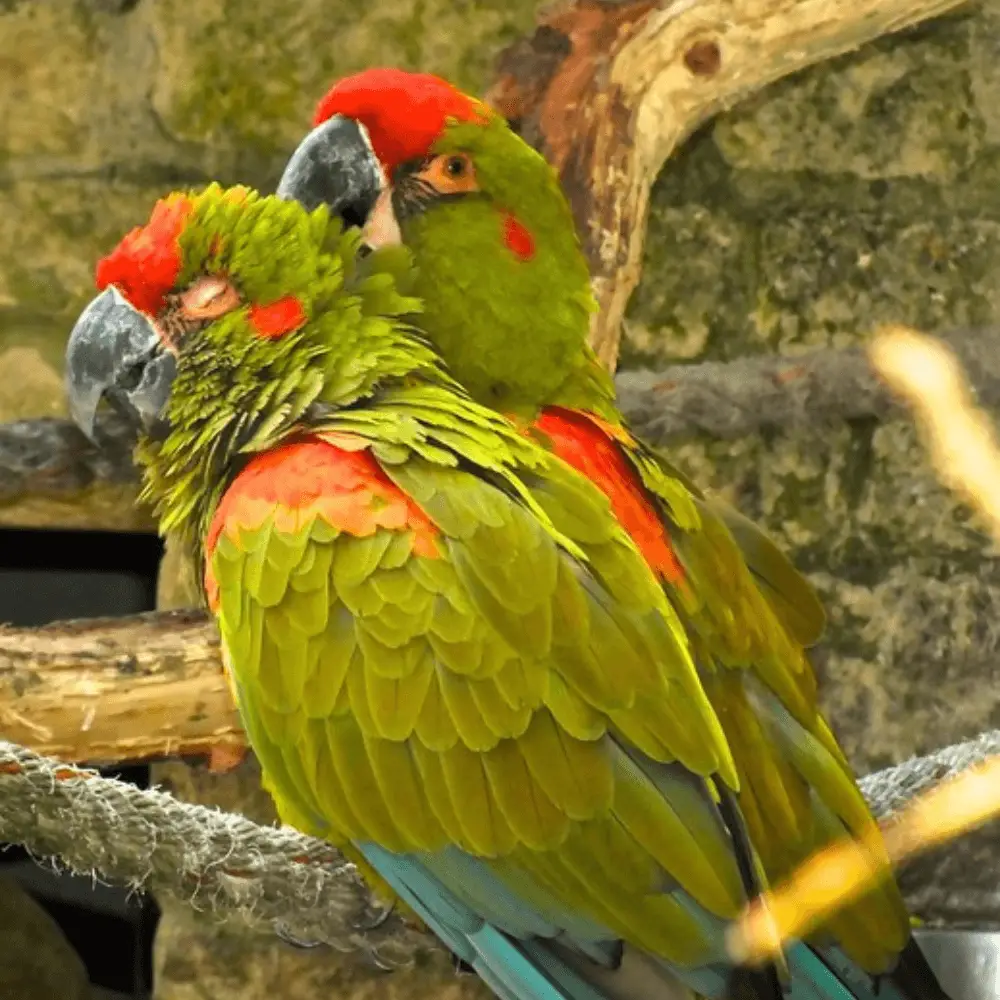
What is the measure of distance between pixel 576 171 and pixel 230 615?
0.56 metres

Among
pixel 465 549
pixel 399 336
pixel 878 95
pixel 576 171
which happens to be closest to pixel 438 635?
pixel 465 549

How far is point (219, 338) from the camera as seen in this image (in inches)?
39.4

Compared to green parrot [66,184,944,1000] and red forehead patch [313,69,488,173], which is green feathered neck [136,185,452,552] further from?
red forehead patch [313,69,488,173]

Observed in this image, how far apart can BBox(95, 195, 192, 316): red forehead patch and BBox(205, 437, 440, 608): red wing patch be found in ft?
0.51

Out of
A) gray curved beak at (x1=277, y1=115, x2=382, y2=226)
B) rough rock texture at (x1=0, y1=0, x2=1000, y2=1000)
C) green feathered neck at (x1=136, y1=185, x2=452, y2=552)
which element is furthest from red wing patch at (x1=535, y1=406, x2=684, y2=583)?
rough rock texture at (x1=0, y1=0, x2=1000, y2=1000)

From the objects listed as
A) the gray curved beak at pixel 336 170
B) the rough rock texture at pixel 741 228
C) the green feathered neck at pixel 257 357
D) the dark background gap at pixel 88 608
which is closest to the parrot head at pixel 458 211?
the gray curved beak at pixel 336 170

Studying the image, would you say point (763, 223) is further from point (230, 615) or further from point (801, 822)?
point (230, 615)

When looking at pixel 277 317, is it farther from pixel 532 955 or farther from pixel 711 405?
pixel 711 405

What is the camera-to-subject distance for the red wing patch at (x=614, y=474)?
1061mm

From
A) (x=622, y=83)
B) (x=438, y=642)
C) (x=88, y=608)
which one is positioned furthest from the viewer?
(x=88, y=608)

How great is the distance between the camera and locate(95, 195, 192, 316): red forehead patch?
999mm

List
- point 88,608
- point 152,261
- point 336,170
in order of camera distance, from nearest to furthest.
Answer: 1. point 152,261
2. point 336,170
3. point 88,608

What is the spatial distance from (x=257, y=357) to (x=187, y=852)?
13.1 inches

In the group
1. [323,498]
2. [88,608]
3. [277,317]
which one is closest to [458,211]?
[277,317]
